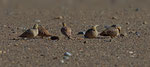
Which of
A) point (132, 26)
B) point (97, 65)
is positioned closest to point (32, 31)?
point (97, 65)

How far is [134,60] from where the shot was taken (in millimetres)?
9898

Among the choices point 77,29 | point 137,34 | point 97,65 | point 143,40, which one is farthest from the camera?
point 77,29

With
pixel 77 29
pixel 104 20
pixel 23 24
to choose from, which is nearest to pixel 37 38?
pixel 77 29

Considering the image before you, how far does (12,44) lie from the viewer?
38.8ft

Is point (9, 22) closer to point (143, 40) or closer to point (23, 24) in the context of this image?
point (23, 24)

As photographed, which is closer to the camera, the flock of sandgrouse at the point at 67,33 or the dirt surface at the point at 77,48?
the dirt surface at the point at 77,48

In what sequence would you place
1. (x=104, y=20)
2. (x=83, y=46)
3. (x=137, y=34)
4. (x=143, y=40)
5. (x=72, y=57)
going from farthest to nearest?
(x=104, y=20) < (x=137, y=34) < (x=143, y=40) < (x=83, y=46) < (x=72, y=57)

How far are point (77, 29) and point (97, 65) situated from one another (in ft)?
19.6

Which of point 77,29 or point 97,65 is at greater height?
point 77,29

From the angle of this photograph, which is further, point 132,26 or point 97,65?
Answer: point 132,26

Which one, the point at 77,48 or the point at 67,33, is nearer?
Result: the point at 77,48

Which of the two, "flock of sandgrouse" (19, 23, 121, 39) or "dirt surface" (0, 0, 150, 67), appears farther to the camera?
"flock of sandgrouse" (19, 23, 121, 39)

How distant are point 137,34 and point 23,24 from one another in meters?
5.20

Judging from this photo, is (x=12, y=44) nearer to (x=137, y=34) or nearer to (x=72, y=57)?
(x=72, y=57)
